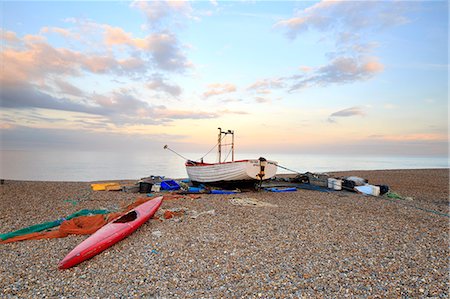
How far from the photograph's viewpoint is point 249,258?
634cm

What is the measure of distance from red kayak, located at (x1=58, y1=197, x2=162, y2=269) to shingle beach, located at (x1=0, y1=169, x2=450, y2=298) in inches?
6.8

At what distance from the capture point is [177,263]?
239 inches

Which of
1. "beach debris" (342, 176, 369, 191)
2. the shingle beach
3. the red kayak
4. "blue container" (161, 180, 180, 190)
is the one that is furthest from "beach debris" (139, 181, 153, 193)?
"beach debris" (342, 176, 369, 191)

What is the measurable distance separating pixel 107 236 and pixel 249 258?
3.61m

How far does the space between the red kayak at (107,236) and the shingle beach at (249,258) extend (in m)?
0.17

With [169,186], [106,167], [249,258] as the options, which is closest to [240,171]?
[169,186]

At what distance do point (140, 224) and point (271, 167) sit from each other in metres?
10.3

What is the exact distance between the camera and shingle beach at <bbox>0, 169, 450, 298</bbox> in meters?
5.03

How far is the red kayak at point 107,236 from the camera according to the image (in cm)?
601

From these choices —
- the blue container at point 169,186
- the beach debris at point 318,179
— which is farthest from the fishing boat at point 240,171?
the beach debris at point 318,179

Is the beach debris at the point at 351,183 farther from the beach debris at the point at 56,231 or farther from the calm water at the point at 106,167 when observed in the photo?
the calm water at the point at 106,167

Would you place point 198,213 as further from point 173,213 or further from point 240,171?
point 240,171

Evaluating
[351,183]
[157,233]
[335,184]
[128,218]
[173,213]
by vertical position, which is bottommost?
[157,233]

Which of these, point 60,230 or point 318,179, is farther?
point 318,179
